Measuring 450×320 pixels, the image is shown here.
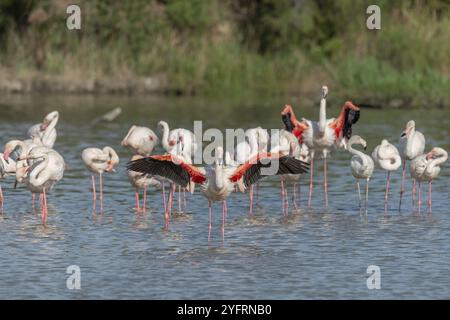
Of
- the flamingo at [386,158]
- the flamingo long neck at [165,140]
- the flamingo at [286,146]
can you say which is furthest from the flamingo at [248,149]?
the flamingo at [386,158]

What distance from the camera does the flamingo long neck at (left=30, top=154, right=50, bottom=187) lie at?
1272 cm

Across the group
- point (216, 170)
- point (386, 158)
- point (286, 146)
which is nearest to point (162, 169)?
point (216, 170)

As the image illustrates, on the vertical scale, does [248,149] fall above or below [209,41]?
below

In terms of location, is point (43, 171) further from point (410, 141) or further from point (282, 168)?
point (410, 141)

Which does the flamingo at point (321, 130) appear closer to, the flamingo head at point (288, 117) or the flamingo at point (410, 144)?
the flamingo head at point (288, 117)

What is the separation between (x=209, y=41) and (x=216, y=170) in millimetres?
20997

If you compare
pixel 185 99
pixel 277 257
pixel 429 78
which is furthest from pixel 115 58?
pixel 277 257

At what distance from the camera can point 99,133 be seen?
22.1 meters

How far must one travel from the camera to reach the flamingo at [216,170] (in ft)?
38.4

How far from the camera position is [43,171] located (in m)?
12.8

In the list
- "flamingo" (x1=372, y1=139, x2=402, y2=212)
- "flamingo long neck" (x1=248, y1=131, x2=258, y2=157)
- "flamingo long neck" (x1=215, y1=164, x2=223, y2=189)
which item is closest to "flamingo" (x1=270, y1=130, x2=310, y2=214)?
"flamingo long neck" (x1=248, y1=131, x2=258, y2=157)

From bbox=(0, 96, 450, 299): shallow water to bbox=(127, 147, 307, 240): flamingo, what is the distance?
603mm

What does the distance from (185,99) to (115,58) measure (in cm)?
299

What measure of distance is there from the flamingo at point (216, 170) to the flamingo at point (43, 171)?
1.41m
